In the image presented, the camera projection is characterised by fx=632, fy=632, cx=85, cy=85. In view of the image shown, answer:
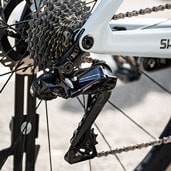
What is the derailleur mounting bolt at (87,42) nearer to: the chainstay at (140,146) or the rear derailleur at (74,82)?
the rear derailleur at (74,82)

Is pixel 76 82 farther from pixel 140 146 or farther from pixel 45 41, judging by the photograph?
pixel 140 146

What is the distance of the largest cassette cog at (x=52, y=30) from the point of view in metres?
0.90

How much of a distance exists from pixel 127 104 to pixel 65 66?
3.84 ft

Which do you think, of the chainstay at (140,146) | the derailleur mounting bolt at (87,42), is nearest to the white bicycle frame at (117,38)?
the derailleur mounting bolt at (87,42)

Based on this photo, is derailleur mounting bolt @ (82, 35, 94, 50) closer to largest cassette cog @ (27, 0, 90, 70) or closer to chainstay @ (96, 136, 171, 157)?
largest cassette cog @ (27, 0, 90, 70)

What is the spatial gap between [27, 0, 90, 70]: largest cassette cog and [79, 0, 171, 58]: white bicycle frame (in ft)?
0.16

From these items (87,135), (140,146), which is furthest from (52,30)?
(140,146)

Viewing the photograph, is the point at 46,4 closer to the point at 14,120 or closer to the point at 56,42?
the point at 56,42

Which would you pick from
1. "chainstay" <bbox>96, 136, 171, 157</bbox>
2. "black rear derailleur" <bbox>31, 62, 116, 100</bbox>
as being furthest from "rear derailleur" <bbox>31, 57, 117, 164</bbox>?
"chainstay" <bbox>96, 136, 171, 157</bbox>

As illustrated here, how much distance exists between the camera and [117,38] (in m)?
0.86

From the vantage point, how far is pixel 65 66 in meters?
0.87

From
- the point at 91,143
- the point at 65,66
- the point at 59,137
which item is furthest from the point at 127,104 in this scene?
the point at 65,66

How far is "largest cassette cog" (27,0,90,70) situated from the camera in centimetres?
90

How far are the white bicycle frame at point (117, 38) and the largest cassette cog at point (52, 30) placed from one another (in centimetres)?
5
